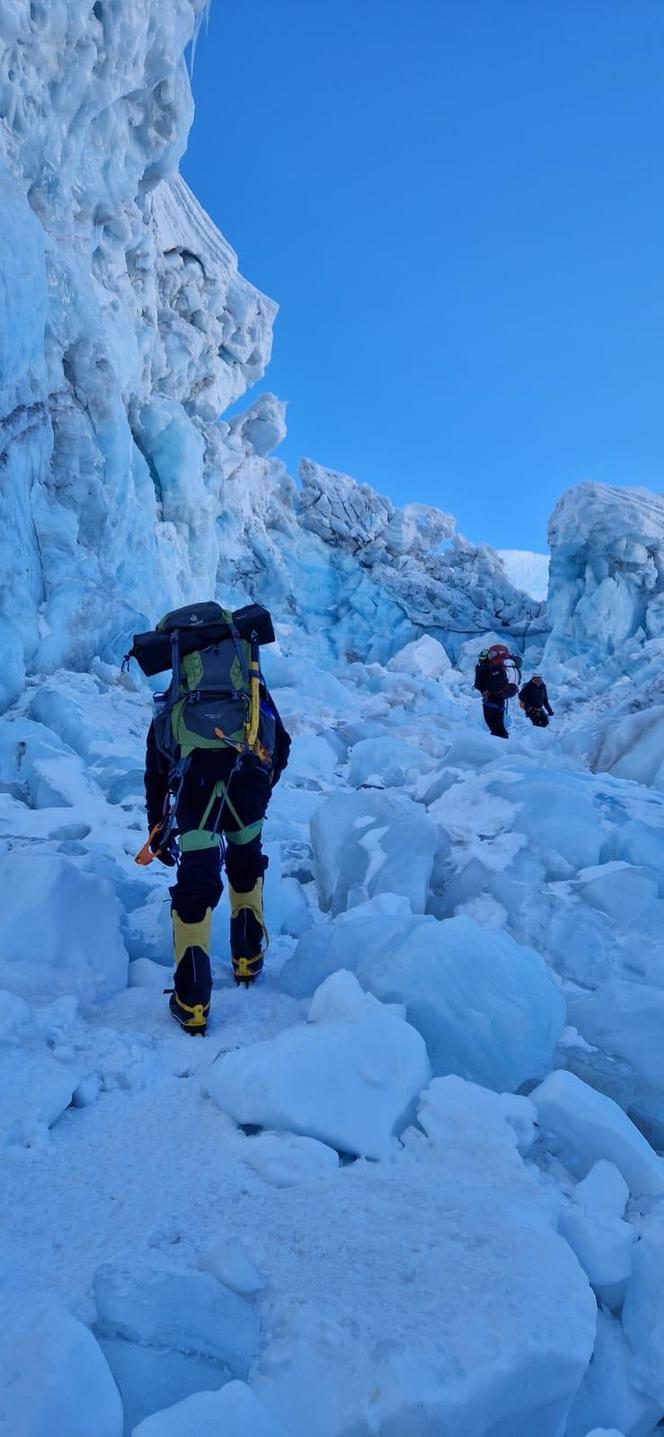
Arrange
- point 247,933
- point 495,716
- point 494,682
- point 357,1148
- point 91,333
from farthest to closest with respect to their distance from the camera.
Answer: point 91,333 < point 495,716 < point 494,682 < point 247,933 < point 357,1148

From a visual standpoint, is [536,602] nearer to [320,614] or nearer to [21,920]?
[320,614]

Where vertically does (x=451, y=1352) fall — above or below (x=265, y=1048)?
below

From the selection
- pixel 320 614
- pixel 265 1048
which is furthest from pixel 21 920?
pixel 320 614

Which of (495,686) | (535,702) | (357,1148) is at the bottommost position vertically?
(357,1148)

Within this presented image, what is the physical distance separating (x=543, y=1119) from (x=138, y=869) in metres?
2.48

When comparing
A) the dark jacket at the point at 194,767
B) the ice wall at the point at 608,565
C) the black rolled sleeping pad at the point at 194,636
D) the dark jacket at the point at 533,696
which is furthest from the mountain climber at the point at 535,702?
the ice wall at the point at 608,565

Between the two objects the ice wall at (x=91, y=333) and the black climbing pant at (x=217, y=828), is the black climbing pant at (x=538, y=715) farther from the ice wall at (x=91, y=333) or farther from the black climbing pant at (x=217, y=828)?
the black climbing pant at (x=217, y=828)

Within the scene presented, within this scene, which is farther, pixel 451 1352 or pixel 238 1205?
pixel 238 1205

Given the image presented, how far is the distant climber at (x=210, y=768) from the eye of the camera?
93.7 inches

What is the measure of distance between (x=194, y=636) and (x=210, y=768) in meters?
0.47

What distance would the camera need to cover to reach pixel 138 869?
3684 mm

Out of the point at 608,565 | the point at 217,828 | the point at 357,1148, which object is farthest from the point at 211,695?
the point at 608,565

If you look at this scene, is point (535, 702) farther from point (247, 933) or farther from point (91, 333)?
point (247, 933)

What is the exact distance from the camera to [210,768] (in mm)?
2477
